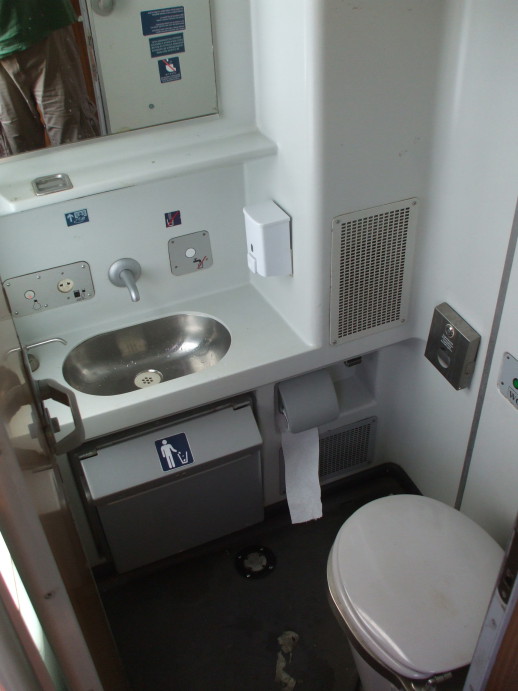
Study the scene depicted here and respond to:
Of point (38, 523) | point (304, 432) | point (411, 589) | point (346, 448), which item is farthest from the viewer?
point (346, 448)

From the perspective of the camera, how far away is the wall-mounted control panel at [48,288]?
1729 mm

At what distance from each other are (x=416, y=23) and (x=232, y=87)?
52 centimetres

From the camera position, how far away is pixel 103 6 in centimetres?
151

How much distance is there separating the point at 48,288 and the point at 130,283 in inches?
8.9

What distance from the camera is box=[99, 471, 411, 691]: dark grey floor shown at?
1.78 m

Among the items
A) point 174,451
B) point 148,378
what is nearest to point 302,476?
point 174,451

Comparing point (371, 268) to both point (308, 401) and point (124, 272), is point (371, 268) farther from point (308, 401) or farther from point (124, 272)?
point (124, 272)

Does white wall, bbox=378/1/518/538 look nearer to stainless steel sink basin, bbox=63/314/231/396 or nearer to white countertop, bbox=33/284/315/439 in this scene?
white countertop, bbox=33/284/315/439

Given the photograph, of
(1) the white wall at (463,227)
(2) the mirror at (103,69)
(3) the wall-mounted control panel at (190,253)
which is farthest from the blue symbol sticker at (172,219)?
(1) the white wall at (463,227)

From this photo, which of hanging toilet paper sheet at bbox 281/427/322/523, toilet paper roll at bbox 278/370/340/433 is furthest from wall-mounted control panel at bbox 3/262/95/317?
hanging toilet paper sheet at bbox 281/427/322/523

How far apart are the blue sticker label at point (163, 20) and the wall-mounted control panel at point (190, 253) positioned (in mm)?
545

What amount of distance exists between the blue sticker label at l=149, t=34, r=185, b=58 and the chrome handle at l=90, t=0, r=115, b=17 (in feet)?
0.39

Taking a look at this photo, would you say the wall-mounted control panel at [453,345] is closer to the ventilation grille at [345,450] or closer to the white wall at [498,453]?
the white wall at [498,453]

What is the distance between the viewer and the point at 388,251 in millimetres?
1709
